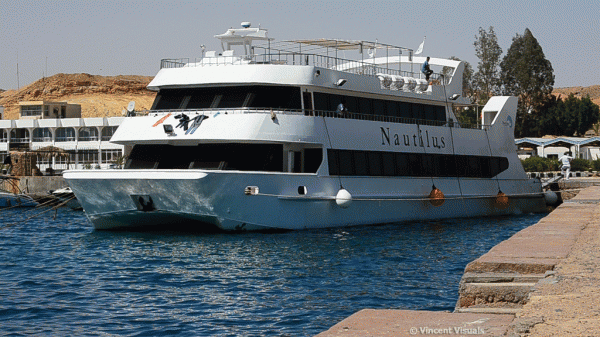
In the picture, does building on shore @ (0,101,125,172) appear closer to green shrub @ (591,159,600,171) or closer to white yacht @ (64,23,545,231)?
green shrub @ (591,159,600,171)

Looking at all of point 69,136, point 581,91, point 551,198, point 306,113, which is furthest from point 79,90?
point 306,113

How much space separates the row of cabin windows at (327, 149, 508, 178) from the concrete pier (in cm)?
1103

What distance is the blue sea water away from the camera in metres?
10.3

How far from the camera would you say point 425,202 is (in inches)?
979

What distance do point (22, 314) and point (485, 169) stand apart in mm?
19876

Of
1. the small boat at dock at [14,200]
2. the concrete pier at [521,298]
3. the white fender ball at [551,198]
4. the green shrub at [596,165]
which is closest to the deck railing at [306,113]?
the white fender ball at [551,198]

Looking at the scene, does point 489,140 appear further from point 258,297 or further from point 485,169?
point 258,297

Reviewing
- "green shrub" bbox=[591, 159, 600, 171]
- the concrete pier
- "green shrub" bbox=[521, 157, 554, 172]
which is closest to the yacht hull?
the concrete pier

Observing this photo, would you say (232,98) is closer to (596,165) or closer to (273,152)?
(273,152)

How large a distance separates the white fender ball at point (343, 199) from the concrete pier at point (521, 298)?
10.00m

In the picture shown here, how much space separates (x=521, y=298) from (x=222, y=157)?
1337 centimetres

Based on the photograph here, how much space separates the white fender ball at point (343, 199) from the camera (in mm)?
21000

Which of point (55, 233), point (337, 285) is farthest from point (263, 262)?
point (55, 233)

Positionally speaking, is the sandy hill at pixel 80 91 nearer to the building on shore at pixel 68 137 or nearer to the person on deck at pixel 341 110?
the building on shore at pixel 68 137
